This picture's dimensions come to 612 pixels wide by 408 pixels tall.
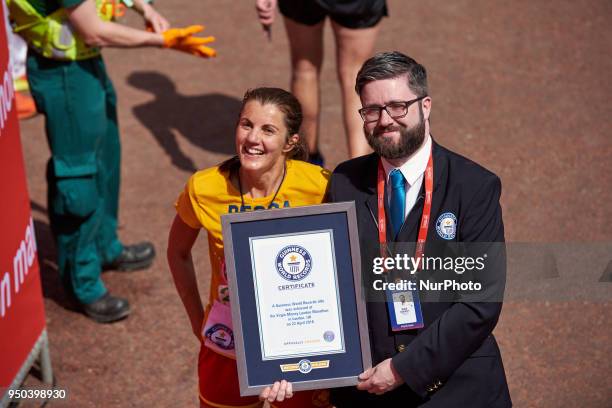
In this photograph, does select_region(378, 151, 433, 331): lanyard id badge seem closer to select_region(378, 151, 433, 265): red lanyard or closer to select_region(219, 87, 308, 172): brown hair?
select_region(378, 151, 433, 265): red lanyard

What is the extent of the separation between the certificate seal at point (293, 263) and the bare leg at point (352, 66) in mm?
2720

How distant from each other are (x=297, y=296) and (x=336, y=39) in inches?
124

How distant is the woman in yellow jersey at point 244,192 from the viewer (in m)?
3.28

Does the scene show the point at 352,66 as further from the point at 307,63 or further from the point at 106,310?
the point at 106,310

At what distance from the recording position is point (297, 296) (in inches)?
120

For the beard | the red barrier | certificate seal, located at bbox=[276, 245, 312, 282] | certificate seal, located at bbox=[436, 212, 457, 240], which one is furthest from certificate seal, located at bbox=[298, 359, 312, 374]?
the red barrier

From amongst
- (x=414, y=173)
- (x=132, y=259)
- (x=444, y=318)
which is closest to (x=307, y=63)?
(x=132, y=259)

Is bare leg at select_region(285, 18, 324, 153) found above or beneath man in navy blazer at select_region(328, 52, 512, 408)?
above

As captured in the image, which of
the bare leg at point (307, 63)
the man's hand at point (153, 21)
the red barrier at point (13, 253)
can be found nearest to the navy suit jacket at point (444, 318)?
the red barrier at point (13, 253)

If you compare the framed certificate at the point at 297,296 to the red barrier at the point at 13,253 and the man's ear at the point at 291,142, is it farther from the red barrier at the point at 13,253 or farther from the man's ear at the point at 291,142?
the red barrier at the point at 13,253

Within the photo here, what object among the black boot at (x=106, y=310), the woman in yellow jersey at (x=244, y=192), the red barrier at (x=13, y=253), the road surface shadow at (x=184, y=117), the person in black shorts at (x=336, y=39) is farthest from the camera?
the road surface shadow at (x=184, y=117)

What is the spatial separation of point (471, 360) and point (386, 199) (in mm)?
601

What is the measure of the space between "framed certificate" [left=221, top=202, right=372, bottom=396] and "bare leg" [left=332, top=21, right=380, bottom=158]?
2.72 meters

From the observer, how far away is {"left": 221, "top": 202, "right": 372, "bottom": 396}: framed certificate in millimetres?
3012
